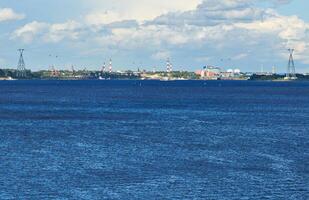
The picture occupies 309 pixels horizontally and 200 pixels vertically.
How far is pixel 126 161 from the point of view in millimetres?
86750

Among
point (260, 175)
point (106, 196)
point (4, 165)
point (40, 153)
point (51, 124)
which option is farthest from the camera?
point (51, 124)

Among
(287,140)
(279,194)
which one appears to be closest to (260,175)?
(279,194)

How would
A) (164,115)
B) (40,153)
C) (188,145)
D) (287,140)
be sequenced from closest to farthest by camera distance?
(40,153) → (188,145) → (287,140) → (164,115)

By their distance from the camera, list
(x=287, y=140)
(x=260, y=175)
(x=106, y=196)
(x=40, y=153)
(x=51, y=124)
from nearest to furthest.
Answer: (x=106, y=196) < (x=260, y=175) < (x=40, y=153) < (x=287, y=140) < (x=51, y=124)

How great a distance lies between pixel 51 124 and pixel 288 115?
5586 cm

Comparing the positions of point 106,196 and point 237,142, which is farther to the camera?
point 237,142

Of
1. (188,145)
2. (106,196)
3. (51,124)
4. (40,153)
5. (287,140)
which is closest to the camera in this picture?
(106,196)

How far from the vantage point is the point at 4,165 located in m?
83.4

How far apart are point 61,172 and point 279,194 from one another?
73.2 feet

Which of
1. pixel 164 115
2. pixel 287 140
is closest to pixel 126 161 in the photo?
pixel 287 140

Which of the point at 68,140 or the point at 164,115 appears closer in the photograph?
the point at 68,140

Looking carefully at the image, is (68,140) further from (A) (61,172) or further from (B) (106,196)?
(B) (106,196)

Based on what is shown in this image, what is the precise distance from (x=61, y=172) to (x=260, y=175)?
19.4 meters

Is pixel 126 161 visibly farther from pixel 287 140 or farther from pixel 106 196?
pixel 287 140
